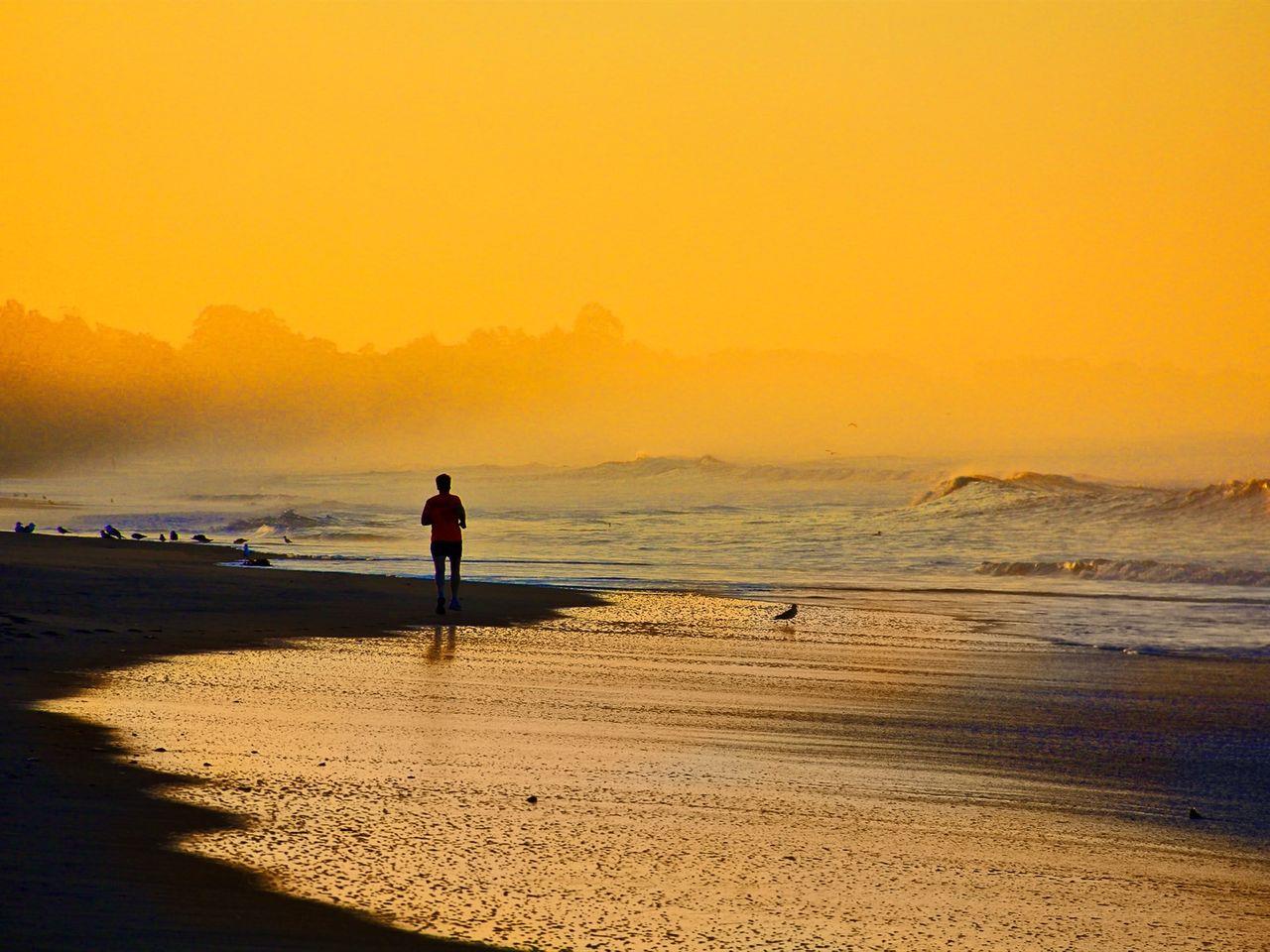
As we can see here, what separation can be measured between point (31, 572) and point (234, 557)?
969cm

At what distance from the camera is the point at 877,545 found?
38.3m

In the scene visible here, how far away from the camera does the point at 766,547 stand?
3816 centimetres

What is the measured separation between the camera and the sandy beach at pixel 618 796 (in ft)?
16.7

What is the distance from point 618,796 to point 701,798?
412mm

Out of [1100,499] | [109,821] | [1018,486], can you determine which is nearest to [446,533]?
[109,821]

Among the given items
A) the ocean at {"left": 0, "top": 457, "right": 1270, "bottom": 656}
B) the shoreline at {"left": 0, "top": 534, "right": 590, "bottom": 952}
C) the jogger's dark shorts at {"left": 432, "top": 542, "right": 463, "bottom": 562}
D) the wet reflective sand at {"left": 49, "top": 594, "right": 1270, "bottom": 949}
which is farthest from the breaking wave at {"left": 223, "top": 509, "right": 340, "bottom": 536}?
the wet reflective sand at {"left": 49, "top": 594, "right": 1270, "bottom": 949}

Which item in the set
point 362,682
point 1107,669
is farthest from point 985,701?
point 362,682

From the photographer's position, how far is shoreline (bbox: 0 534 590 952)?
182 inches

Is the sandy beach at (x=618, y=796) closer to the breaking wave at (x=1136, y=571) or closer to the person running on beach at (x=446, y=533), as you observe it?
the person running on beach at (x=446, y=533)

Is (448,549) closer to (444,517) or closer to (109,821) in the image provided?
(444,517)

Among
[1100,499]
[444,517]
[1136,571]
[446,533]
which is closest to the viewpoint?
[446,533]

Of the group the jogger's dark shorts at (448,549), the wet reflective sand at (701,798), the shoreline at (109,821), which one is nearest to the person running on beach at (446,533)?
the jogger's dark shorts at (448,549)

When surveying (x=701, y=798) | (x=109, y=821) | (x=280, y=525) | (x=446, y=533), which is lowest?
(x=701, y=798)

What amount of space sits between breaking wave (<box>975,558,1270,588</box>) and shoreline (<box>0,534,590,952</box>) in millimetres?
17718
